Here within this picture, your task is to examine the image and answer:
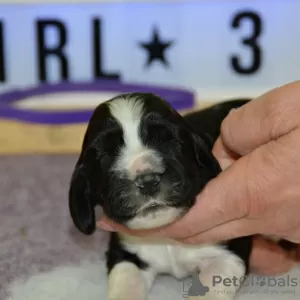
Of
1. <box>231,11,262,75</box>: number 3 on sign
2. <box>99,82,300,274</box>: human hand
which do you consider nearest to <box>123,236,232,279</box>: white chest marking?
<box>99,82,300,274</box>: human hand

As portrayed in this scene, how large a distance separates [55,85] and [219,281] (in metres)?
2.23

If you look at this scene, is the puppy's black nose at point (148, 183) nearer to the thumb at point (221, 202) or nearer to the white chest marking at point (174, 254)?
the thumb at point (221, 202)

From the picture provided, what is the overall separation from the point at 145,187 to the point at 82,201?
30 cm

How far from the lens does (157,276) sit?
1872mm

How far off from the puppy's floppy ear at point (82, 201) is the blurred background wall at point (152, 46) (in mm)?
2083

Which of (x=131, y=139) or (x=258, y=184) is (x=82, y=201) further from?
(x=258, y=184)

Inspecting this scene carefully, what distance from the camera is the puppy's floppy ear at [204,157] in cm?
171

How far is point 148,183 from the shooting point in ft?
4.80

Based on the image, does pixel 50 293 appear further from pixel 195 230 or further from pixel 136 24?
pixel 136 24

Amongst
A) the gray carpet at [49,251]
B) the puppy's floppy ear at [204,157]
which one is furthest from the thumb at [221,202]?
the gray carpet at [49,251]

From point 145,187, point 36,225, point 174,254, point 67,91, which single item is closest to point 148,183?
point 145,187

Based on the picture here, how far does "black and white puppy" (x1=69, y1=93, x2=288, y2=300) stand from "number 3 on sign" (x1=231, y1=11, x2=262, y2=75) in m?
2.09

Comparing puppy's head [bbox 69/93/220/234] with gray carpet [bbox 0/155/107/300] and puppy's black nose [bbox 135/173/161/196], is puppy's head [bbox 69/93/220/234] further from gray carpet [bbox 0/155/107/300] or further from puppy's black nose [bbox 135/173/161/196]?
gray carpet [bbox 0/155/107/300]

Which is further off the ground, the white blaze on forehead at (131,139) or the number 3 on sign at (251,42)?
the white blaze on forehead at (131,139)
